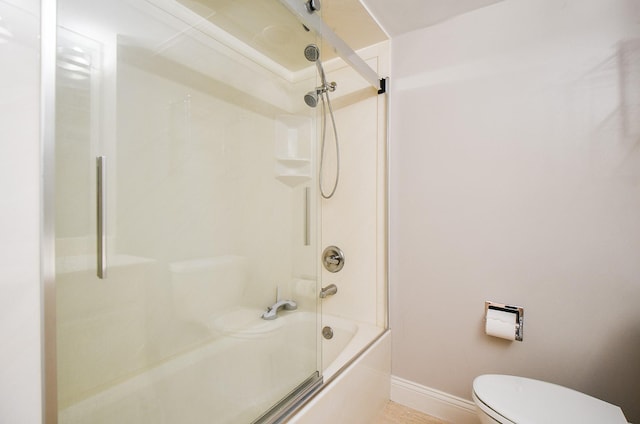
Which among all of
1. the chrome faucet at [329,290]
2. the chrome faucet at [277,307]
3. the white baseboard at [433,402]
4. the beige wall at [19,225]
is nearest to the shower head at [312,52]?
the beige wall at [19,225]

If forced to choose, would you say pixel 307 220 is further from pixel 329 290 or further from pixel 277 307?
pixel 329 290

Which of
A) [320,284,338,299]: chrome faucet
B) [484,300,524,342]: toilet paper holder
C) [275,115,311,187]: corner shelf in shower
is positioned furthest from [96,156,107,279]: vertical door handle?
[484,300,524,342]: toilet paper holder

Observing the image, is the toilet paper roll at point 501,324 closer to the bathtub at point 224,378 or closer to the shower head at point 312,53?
the bathtub at point 224,378

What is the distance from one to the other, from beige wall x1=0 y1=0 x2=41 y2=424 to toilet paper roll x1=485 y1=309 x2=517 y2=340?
1.60 meters

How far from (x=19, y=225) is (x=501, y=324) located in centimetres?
173

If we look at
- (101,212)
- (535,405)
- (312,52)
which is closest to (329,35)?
(312,52)

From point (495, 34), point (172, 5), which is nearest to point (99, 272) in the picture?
point (172, 5)

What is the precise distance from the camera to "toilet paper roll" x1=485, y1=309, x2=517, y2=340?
131 cm

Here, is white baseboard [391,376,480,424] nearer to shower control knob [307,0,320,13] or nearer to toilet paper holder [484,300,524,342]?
toilet paper holder [484,300,524,342]

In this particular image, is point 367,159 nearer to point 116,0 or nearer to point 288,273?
point 288,273

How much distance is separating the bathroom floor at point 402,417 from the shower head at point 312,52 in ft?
6.12

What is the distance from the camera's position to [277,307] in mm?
1284

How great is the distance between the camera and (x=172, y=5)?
105 cm

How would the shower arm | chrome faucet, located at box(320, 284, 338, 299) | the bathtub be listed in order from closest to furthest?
1. the bathtub
2. the shower arm
3. chrome faucet, located at box(320, 284, 338, 299)
